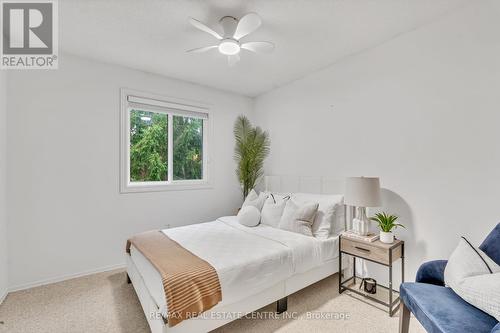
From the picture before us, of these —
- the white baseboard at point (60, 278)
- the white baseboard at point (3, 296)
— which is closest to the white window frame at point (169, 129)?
A: the white baseboard at point (60, 278)

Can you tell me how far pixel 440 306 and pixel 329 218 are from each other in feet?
4.43

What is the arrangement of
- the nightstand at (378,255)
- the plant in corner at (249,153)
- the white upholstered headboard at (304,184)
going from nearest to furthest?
the nightstand at (378,255), the white upholstered headboard at (304,184), the plant in corner at (249,153)

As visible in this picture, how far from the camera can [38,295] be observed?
250 cm

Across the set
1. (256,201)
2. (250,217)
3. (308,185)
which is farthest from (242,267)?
(308,185)

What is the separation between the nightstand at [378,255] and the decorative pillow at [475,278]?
1.91 feet

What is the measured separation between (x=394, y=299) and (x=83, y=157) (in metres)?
3.90

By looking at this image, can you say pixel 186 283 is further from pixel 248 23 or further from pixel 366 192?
pixel 248 23

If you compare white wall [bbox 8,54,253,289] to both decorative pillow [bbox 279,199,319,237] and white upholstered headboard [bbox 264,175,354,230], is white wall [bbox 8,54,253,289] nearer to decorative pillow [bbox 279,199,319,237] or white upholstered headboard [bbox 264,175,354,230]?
white upholstered headboard [bbox 264,175,354,230]

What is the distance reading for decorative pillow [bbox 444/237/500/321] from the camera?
1.26 meters

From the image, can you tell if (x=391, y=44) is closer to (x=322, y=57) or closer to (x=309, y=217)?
(x=322, y=57)

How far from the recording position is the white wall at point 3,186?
243 cm

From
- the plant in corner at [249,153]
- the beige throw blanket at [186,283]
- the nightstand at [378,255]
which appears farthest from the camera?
the plant in corner at [249,153]

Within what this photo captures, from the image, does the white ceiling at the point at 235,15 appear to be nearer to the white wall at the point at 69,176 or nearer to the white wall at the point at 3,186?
the white wall at the point at 69,176

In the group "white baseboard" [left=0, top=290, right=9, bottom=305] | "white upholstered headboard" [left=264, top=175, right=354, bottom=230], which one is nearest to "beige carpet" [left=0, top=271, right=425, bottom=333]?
"white baseboard" [left=0, top=290, right=9, bottom=305]
